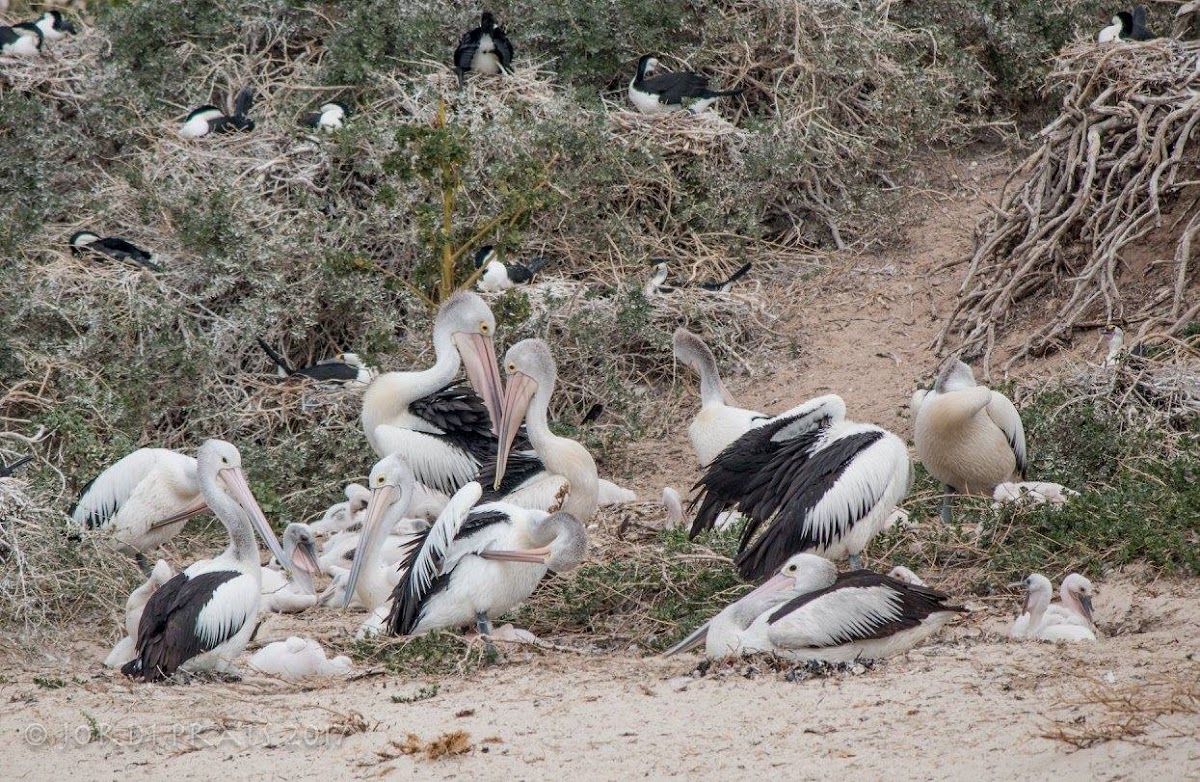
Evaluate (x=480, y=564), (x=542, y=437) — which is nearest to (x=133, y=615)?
(x=480, y=564)

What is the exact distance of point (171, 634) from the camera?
5.28 m

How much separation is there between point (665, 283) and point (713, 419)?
207 centimetres

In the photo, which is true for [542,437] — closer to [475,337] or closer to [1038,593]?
[475,337]

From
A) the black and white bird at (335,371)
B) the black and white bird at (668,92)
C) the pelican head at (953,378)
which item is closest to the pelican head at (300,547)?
the black and white bird at (335,371)

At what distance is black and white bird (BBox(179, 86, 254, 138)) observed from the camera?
32.1 ft

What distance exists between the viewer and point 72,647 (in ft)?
19.6

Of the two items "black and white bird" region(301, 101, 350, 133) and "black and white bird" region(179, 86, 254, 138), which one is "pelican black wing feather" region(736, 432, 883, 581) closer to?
"black and white bird" region(301, 101, 350, 133)

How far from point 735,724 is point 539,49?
7.29 metres

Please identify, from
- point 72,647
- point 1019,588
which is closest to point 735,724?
point 1019,588

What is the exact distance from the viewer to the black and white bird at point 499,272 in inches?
345

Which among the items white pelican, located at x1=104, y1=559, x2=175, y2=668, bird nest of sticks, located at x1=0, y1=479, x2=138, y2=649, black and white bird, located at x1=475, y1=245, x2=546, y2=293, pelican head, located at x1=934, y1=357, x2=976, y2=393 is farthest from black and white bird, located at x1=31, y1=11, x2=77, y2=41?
pelican head, located at x1=934, y1=357, x2=976, y2=393

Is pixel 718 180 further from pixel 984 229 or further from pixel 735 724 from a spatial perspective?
pixel 735 724

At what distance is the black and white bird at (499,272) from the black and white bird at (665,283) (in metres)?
0.69

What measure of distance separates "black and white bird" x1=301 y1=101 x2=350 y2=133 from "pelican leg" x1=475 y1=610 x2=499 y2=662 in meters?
4.79
